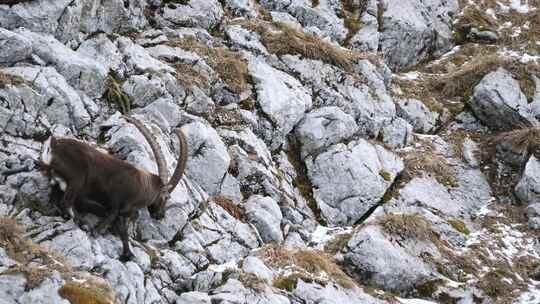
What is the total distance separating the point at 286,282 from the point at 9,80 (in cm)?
652

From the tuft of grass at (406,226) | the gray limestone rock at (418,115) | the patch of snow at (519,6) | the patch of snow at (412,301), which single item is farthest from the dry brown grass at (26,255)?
the patch of snow at (519,6)

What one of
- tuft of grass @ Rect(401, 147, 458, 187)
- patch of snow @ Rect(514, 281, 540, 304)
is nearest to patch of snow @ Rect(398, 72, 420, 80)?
tuft of grass @ Rect(401, 147, 458, 187)

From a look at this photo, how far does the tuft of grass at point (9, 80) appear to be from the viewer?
11.8 metres

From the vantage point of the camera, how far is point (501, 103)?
20484 millimetres

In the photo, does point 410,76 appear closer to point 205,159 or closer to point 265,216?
point 265,216

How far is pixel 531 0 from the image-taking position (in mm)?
28094

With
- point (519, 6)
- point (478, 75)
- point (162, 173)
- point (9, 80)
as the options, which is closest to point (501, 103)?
point (478, 75)

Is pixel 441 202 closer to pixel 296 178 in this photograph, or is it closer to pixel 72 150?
pixel 296 178

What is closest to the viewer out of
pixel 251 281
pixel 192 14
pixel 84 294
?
pixel 84 294

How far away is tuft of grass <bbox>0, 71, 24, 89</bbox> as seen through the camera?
38.8 ft

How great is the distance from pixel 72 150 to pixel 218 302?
11.6ft

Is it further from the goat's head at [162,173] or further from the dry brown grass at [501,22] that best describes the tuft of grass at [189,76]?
the dry brown grass at [501,22]

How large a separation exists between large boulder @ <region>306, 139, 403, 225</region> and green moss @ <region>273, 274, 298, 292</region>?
405cm

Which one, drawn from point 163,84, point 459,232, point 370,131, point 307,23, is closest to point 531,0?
point 307,23
